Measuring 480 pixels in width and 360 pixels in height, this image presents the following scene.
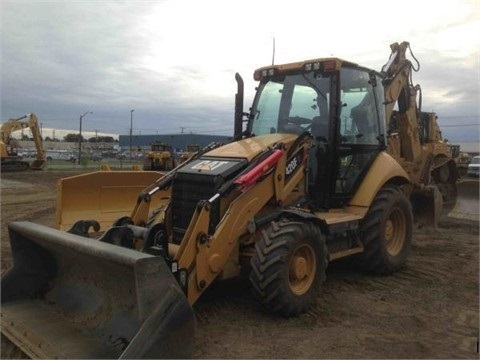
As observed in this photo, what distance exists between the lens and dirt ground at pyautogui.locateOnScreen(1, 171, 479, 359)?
4.35 metres

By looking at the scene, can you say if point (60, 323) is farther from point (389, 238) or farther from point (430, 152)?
point (430, 152)

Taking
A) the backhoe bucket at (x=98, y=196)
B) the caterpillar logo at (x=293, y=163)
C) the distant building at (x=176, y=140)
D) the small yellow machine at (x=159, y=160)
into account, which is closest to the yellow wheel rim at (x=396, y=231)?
the caterpillar logo at (x=293, y=163)

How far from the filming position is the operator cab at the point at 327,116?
20.1 ft

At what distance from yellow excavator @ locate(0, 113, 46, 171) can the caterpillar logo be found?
95.4 feet

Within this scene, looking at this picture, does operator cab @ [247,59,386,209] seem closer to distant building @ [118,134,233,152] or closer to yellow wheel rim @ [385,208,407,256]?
yellow wheel rim @ [385,208,407,256]

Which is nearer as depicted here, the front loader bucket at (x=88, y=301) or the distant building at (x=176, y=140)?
the front loader bucket at (x=88, y=301)

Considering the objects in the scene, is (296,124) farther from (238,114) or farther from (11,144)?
(11,144)

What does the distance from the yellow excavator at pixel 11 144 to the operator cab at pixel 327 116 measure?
2820 cm

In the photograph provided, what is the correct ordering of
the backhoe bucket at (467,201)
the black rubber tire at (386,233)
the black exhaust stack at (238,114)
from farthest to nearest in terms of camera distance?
the backhoe bucket at (467,201), the black exhaust stack at (238,114), the black rubber tire at (386,233)

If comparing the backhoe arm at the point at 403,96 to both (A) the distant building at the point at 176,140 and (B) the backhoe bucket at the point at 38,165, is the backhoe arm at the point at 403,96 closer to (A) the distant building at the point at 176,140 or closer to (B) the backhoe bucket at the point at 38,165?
(B) the backhoe bucket at the point at 38,165

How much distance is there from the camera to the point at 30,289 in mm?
4918

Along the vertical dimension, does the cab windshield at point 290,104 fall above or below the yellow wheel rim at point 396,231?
above

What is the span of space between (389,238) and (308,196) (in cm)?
162

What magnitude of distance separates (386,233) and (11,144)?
3227cm
